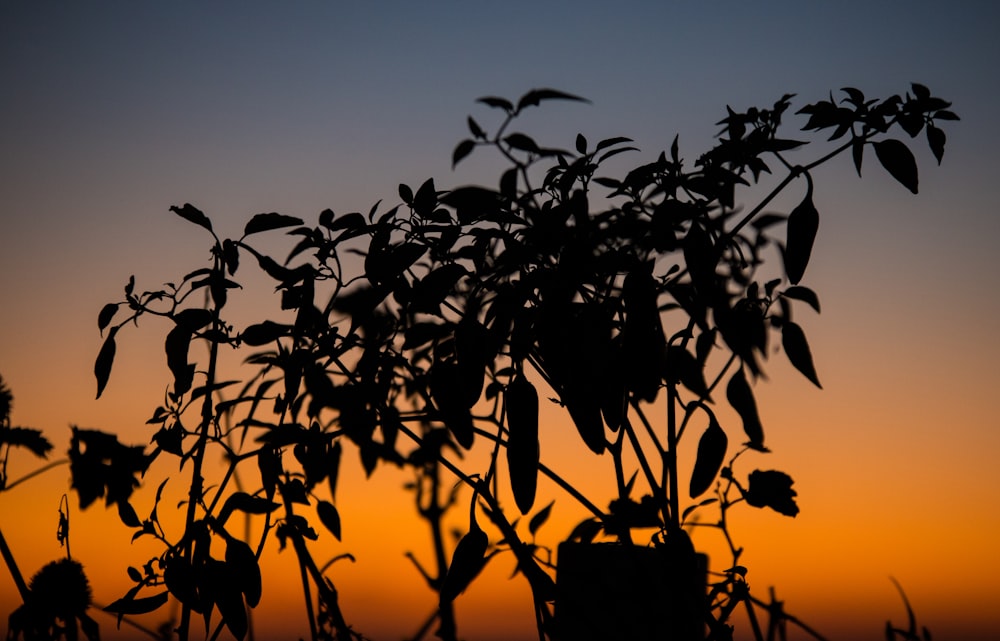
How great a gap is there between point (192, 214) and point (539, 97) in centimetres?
60

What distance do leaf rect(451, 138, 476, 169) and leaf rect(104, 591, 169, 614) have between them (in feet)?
3.00

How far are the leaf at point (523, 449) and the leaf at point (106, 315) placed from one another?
28.7 inches

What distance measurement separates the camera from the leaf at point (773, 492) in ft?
4.98

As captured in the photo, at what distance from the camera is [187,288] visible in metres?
1.55

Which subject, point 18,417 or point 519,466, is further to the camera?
point 18,417

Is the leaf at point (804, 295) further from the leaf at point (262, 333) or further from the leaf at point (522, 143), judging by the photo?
the leaf at point (262, 333)

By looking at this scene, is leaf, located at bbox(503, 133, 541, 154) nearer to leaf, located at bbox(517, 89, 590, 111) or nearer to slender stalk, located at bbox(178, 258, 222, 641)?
leaf, located at bbox(517, 89, 590, 111)

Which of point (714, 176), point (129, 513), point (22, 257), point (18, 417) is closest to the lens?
point (714, 176)

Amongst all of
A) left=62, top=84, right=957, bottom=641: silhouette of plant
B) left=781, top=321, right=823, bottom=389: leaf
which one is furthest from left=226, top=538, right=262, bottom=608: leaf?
left=781, top=321, right=823, bottom=389: leaf

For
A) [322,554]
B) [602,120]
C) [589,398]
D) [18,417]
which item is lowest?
[322,554]

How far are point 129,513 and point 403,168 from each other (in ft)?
3.29

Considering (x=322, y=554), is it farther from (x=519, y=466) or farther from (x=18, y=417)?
(x=519, y=466)

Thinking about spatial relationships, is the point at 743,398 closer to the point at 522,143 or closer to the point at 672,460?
the point at 672,460

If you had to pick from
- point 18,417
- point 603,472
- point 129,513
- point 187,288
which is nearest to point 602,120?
point 603,472
